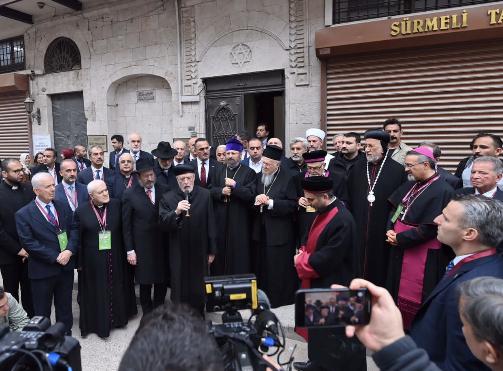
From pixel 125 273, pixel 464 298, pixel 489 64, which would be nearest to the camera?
Result: pixel 464 298

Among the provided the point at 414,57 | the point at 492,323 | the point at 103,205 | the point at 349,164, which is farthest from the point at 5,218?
the point at 414,57

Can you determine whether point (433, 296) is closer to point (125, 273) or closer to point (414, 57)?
point (125, 273)

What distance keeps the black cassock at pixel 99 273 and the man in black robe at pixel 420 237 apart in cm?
288

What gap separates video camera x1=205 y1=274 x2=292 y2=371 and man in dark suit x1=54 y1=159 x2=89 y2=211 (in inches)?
141

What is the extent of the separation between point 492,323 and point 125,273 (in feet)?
13.0

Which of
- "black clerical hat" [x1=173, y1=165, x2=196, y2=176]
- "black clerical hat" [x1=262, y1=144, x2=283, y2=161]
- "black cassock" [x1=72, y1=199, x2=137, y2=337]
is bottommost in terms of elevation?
"black cassock" [x1=72, y1=199, x2=137, y2=337]

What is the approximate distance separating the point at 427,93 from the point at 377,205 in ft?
12.2

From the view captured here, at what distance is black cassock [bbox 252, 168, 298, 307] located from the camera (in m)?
4.62

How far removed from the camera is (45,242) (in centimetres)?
384

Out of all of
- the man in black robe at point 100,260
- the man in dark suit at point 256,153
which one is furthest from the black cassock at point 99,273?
the man in dark suit at point 256,153

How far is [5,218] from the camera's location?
4230 millimetres

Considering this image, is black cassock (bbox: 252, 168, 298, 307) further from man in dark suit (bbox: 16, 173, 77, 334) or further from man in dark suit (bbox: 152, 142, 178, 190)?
man in dark suit (bbox: 16, 173, 77, 334)

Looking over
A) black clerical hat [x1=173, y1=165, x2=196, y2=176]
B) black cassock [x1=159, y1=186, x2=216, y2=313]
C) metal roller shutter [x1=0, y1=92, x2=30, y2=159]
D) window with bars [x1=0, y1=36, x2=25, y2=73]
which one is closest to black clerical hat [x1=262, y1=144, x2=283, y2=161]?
black cassock [x1=159, y1=186, x2=216, y2=313]

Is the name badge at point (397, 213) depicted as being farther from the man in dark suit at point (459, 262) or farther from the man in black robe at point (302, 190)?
the man in dark suit at point (459, 262)
